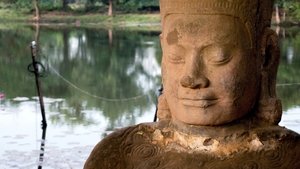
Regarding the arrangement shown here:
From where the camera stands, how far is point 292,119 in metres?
10.8

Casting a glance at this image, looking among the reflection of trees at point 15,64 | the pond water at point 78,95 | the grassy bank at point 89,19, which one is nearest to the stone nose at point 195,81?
the pond water at point 78,95

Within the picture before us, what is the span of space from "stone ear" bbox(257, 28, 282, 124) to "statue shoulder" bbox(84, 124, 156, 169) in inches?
23.0

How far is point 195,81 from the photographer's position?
9.36 ft

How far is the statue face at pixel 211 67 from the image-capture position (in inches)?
113

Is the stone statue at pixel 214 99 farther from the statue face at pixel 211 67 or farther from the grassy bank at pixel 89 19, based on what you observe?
the grassy bank at pixel 89 19

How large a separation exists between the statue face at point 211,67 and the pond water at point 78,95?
19.1 feet

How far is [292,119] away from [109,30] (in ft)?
82.0

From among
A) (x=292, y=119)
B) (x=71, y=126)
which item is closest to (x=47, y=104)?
(x=71, y=126)

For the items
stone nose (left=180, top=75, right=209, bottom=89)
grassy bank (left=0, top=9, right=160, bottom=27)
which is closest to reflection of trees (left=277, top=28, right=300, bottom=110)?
stone nose (left=180, top=75, right=209, bottom=89)

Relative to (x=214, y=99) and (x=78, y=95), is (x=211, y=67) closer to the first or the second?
(x=214, y=99)

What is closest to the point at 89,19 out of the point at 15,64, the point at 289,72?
the point at 15,64

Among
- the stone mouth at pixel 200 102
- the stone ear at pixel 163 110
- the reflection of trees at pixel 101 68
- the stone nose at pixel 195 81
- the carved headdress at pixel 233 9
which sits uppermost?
the carved headdress at pixel 233 9

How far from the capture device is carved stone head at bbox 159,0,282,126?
288cm

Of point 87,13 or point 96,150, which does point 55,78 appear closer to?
point 96,150
